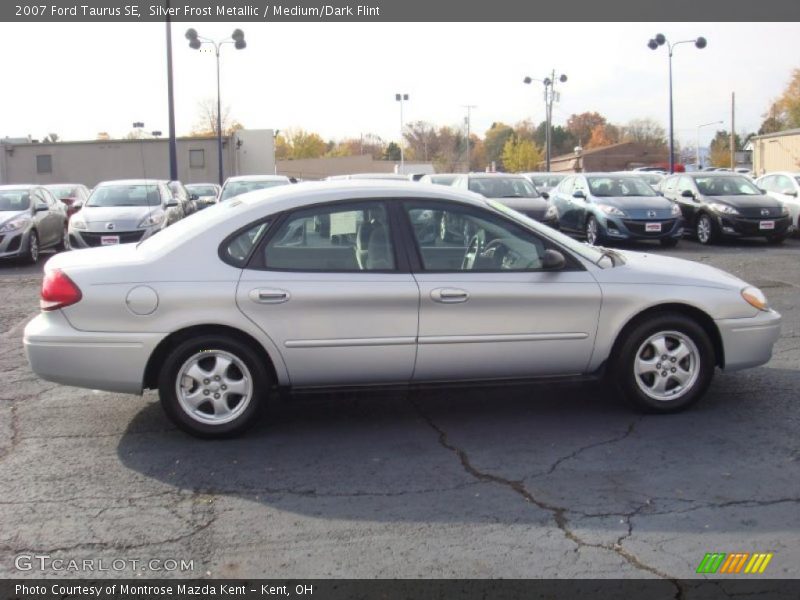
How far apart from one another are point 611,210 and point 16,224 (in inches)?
433

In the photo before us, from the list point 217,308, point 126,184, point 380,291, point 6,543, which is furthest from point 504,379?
point 126,184

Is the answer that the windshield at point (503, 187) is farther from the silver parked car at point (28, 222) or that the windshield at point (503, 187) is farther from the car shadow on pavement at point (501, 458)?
the car shadow on pavement at point (501, 458)

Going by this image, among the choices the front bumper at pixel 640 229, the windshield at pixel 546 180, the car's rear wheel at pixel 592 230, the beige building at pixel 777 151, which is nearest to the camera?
the front bumper at pixel 640 229

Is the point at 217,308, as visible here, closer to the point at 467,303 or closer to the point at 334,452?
the point at 334,452

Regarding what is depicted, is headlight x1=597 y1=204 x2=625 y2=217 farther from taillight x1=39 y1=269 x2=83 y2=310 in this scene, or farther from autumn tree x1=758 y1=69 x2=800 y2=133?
autumn tree x1=758 y1=69 x2=800 y2=133

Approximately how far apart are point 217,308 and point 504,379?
73.0 inches

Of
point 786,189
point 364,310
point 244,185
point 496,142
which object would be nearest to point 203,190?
point 244,185

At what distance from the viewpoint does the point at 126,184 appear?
16.9 metres

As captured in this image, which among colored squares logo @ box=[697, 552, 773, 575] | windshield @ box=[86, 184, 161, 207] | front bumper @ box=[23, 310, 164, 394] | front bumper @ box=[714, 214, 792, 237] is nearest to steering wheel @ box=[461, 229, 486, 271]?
front bumper @ box=[23, 310, 164, 394]

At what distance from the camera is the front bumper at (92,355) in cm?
506

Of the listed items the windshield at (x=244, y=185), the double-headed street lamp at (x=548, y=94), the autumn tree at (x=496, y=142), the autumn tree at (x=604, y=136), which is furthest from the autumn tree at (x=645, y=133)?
the windshield at (x=244, y=185)

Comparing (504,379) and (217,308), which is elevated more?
(217,308)

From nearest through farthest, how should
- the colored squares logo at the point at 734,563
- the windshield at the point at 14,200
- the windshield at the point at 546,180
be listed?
1. the colored squares logo at the point at 734,563
2. the windshield at the point at 14,200
3. the windshield at the point at 546,180

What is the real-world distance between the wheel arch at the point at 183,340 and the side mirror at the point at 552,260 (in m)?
1.82
